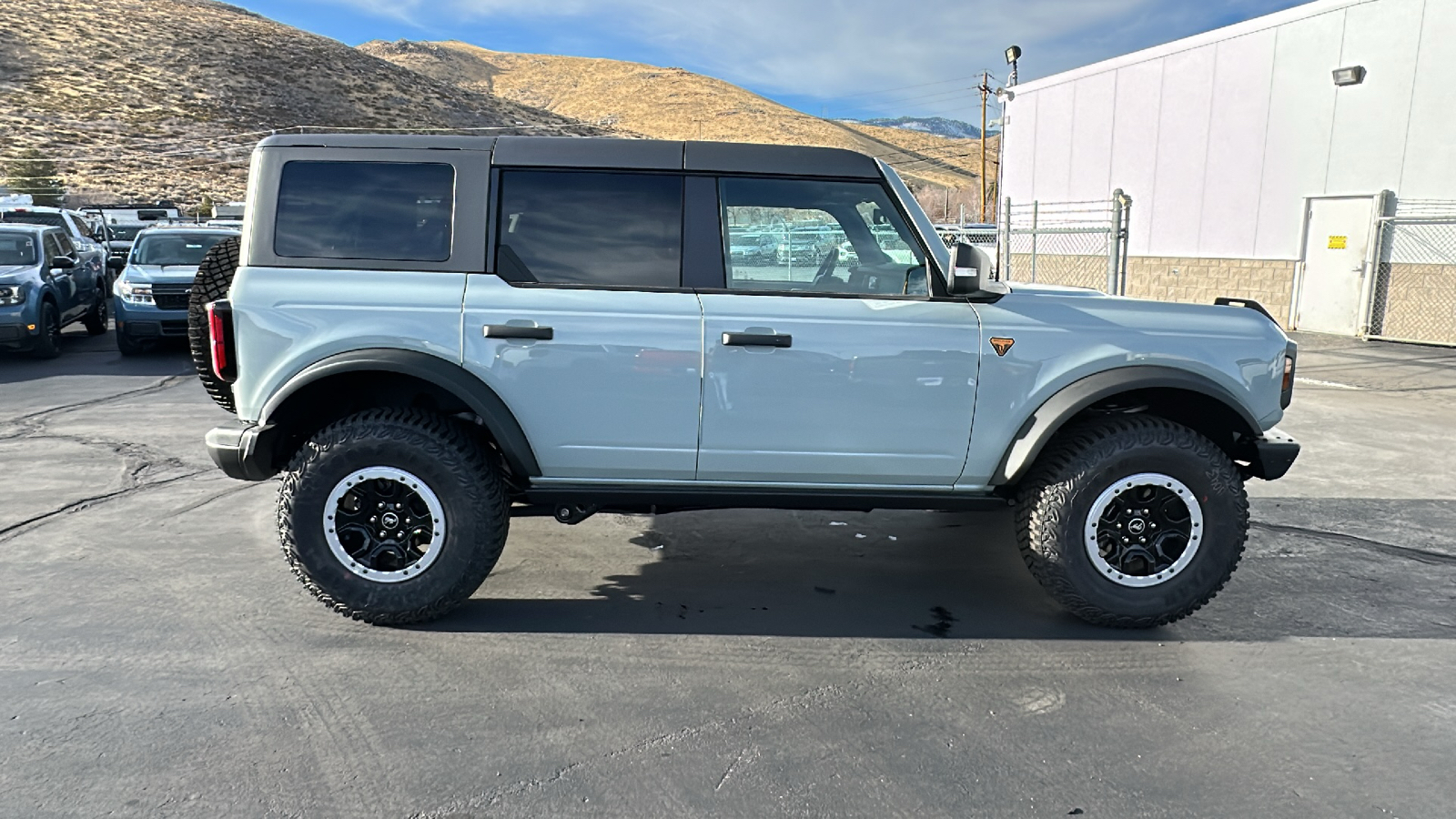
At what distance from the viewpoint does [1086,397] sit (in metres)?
3.82

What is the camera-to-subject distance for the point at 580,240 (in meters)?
3.95

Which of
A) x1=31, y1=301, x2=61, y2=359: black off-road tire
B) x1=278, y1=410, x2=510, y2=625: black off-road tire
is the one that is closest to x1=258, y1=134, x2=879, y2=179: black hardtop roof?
x1=278, y1=410, x2=510, y2=625: black off-road tire

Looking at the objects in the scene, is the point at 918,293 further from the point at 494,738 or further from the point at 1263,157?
the point at 1263,157

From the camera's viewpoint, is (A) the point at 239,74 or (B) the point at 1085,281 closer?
(B) the point at 1085,281

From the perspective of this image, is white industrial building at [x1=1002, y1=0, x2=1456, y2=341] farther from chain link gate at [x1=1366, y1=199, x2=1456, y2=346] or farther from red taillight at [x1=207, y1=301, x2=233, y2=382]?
red taillight at [x1=207, y1=301, x2=233, y2=382]

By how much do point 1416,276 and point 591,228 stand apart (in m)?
14.2

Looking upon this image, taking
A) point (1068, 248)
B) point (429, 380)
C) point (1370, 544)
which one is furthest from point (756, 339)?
point (1068, 248)

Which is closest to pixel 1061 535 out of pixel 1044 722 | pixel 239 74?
pixel 1044 722

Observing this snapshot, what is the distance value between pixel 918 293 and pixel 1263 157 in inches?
572

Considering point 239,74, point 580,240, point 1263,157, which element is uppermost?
point 239,74

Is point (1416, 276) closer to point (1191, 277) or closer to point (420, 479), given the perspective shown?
point (1191, 277)

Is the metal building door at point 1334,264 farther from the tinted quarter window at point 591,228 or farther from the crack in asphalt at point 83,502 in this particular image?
the crack in asphalt at point 83,502

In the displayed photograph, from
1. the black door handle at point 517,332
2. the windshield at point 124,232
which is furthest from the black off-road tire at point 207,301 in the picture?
the windshield at point 124,232

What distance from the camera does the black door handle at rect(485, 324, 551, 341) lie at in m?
3.80
